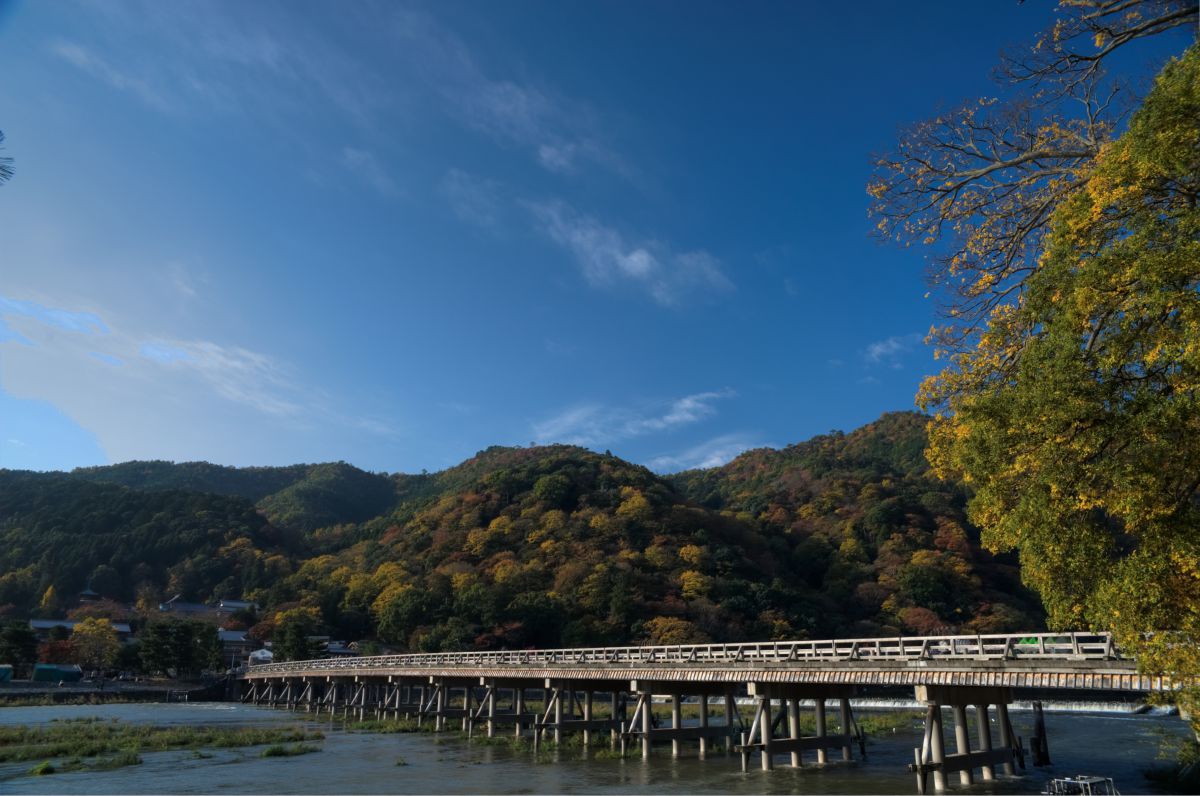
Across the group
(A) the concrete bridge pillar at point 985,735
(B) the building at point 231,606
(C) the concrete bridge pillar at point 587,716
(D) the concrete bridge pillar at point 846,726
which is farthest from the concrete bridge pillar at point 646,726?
(B) the building at point 231,606

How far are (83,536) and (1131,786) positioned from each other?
4767 inches

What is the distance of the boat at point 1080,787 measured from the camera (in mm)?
16453

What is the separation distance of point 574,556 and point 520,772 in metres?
50.1

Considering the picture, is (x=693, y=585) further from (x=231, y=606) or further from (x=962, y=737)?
(x=231, y=606)

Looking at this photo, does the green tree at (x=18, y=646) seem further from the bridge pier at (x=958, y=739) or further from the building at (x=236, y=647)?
the bridge pier at (x=958, y=739)

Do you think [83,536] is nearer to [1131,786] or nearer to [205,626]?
[205,626]

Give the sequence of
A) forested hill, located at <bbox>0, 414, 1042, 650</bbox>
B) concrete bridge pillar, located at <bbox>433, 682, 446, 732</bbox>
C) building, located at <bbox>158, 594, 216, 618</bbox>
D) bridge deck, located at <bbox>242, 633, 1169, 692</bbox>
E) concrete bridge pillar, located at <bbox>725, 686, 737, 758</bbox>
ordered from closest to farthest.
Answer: bridge deck, located at <bbox>242, 633, 1169, 692</bbox>, concrete bridge pillar, located at <bbox>725, 686, 737, 758</bbox>, concrete bridge pillar, located at <bbox>433, 682, 446, 732</bbox>, forested hill, located at <bbox>0, 414, 1042, 650</bbox>, building, located at <bbox>158, 594, 216, 618</bbox>

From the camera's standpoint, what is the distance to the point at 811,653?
20797 mm

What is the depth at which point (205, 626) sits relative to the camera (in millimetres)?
71188

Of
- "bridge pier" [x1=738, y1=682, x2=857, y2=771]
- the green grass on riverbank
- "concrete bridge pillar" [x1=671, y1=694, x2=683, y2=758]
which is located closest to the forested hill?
the green grass on riverbank

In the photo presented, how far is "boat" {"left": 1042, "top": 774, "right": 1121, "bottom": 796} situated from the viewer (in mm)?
16453

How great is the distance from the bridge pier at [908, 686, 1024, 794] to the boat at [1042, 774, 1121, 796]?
4.26 ft

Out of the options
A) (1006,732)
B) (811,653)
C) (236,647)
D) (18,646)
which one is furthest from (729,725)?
(236,647)

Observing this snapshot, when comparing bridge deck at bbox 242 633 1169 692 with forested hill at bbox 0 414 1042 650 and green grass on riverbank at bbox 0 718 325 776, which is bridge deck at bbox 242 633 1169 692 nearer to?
green grass on riverbank at bbox 0 718 325 776
